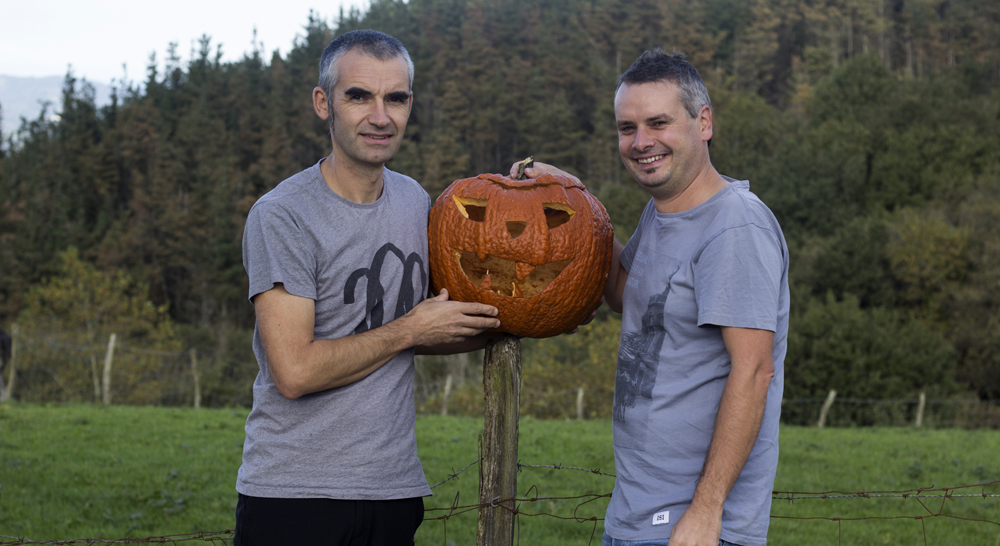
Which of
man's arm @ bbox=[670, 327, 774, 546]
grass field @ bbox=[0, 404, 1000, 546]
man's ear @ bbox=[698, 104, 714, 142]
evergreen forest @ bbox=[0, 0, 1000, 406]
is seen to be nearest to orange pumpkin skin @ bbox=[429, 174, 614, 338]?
man's ear @ bbox=[698, 104, 714, 142]

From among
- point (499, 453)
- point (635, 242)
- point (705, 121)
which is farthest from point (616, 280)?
point (499, 453)

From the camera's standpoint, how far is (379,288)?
302 cm

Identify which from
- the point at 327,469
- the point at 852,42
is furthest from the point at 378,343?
the point at 852,42

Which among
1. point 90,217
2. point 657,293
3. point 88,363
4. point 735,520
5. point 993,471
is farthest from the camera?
point 90,217

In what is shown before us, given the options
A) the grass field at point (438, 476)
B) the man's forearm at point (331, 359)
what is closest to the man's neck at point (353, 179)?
the man's forearm at point (331, 359)

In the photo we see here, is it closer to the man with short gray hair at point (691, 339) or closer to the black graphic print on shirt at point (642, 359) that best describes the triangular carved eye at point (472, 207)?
the man with short gray hair at point (691, 339)

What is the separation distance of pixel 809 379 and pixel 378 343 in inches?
1144

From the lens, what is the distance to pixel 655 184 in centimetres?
290

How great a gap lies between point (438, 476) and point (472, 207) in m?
6.02

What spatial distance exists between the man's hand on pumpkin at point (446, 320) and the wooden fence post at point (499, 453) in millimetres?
303

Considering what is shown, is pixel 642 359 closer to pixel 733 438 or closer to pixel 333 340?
pixel 733 438

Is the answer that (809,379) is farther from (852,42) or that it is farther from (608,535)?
(852,42)

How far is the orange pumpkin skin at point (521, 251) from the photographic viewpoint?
2953 millimetres

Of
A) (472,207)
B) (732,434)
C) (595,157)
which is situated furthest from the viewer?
(595,157)
